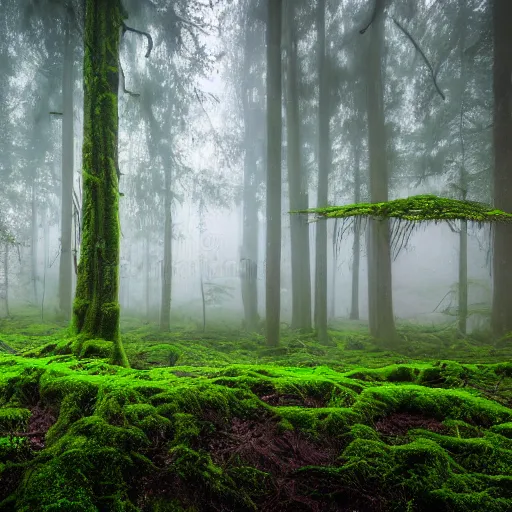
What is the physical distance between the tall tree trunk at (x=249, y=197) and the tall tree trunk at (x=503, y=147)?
8515 millimetres

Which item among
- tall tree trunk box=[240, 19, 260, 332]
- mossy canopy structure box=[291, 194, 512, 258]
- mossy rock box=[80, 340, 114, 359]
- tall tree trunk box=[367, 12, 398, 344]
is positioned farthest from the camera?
tall tree trunk box=[240, 19, 260, 332]

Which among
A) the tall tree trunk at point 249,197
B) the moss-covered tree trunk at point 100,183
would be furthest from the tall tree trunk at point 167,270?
the moss-covered tree trunk at point 100,183

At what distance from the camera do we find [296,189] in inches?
451

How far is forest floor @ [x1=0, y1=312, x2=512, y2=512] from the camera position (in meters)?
1.74

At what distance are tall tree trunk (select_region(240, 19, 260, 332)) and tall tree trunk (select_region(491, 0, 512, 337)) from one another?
8.52 meters

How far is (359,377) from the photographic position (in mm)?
3396

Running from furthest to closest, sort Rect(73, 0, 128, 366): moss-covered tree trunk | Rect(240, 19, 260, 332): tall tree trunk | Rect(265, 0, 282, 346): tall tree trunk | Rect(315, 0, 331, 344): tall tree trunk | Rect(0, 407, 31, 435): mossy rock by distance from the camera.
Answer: Rect(240, 19, 260, 332): tall tree trunk
Rect(315, 0, 331, 344): tall tree trunk
Rect(265, 0, 282, 346): tall tree trunk
Rect(73, 0, 128, 366): moss-covered tree trunk
Rect(0, 407, 31, 435): mossy rock

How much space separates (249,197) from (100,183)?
11423 millimetres

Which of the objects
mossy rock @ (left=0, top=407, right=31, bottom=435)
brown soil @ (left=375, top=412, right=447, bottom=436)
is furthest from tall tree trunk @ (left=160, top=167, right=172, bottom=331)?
brown soil @ (left=375, top=412, right=447, bottom=436)

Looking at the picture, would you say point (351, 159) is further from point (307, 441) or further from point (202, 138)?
point (307, 441)

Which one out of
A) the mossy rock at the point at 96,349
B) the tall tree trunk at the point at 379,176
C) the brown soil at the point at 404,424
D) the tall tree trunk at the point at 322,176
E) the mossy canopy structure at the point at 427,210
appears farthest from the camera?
the tall tree trunk at the point at 322,176

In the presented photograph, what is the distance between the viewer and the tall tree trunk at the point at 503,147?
767cm

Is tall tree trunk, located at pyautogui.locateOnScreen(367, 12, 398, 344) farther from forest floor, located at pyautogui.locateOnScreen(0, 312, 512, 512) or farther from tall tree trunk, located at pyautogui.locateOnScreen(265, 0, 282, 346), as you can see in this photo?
forest floor, located at pyautogui.locateOnScreen(0, 312, 512, 512)

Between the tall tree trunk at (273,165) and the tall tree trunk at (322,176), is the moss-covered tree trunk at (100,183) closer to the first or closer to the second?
the tall tree trunk at (273,165)
